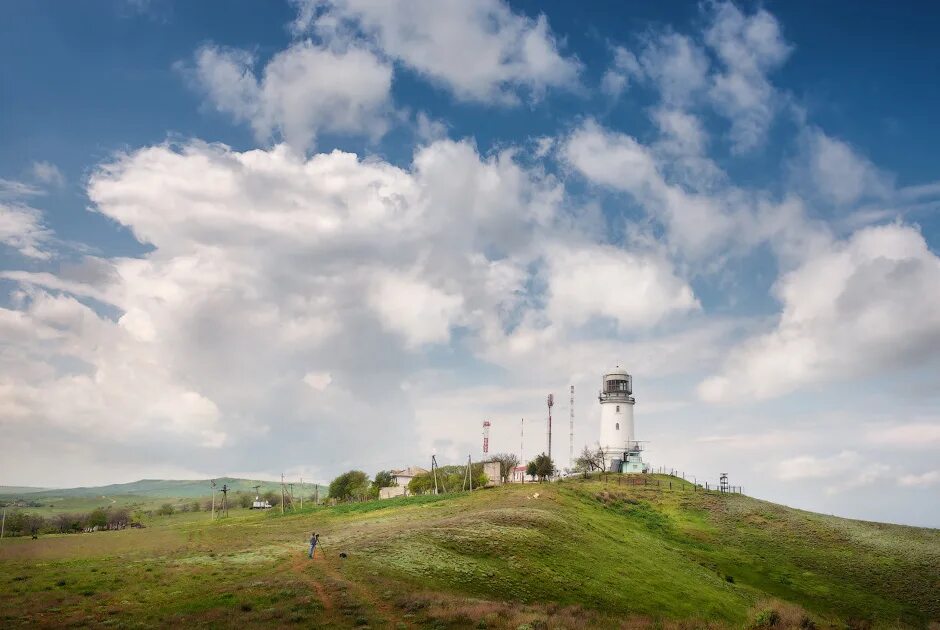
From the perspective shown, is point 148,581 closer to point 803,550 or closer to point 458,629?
point 458,629

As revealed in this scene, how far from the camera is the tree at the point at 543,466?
12438 centimetres

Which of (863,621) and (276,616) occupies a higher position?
(276,616)

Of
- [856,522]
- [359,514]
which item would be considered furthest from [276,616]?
[856,522]

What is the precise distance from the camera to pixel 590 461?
13638cm

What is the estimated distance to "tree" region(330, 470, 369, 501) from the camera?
154125 millimetres

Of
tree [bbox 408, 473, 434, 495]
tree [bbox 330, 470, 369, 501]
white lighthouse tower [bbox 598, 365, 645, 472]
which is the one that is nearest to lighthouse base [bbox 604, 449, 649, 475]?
white lighthouse tower [bbox 598, 365, 645, 472]

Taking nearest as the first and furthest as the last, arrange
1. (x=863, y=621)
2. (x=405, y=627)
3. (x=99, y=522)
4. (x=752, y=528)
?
1. (x=405, y=627)
2. (x=863, y=621)
3. (x=752, y=528)
4. (x=99, y=522)

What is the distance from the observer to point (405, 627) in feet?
108

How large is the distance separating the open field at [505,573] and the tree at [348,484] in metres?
64.8

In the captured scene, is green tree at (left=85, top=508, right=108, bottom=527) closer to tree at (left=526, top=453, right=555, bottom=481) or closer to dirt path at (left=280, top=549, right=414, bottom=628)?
tree at (left=526, top=453, right=555, bottom=481)

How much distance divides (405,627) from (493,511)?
35280 mm

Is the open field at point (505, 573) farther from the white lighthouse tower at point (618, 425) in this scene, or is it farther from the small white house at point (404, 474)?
the small white house at point (404, 474)

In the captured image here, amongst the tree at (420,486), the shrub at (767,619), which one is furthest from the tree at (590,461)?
the shrub at (767,619)

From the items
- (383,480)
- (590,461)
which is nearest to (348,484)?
(383,480)
